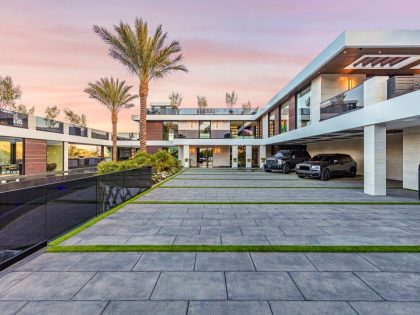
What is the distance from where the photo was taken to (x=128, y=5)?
14.9 metres

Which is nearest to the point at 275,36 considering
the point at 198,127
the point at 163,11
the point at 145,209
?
the point at 163,11

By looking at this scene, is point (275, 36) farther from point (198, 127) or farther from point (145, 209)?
point (145, 209)

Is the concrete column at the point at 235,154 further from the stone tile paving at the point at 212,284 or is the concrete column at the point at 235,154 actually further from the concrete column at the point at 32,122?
the stone tile paving at the point at 212,284

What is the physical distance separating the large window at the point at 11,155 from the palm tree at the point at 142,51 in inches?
467

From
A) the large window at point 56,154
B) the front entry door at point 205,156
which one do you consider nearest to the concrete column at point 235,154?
the front entry door at point 205,156

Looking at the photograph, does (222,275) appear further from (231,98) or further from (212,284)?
(231,98)

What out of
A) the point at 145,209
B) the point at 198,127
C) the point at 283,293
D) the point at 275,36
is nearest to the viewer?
the point at 283,293

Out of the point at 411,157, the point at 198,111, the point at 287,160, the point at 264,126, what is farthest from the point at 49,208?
the point at 198,111

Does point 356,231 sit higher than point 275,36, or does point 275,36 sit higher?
point 275,36

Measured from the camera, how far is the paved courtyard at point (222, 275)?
2.78 meters

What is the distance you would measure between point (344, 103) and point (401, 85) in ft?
10.6

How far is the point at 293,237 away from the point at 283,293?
2.27 metres

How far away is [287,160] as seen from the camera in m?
20.9

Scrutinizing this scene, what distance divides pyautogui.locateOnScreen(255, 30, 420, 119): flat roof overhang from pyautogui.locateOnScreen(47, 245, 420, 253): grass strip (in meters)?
10.5
